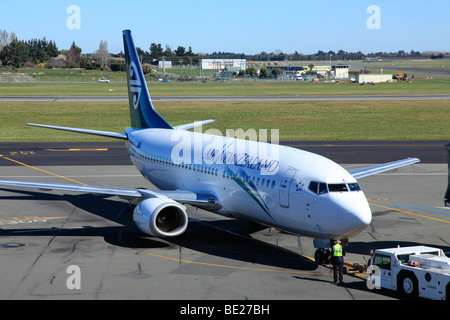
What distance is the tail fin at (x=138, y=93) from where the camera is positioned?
39812 millimetres

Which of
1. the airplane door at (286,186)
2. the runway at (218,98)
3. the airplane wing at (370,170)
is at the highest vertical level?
the runway at (218,98)

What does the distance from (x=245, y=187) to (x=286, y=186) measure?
291 centimetres

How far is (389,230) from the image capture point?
31812 millimetres

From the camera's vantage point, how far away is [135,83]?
40438 mm

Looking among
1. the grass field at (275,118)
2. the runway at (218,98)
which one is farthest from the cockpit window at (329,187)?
the runway at (218,98)

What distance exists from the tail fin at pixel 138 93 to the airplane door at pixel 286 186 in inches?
625

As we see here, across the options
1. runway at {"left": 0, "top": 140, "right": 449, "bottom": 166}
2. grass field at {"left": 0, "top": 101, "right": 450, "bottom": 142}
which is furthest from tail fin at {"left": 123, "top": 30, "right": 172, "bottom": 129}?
grass field at {"left": 0, "top": 101, "right": 450, "bottom": 142}

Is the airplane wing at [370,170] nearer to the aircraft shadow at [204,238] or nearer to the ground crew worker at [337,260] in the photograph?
the aircraft shadow at [204,238]

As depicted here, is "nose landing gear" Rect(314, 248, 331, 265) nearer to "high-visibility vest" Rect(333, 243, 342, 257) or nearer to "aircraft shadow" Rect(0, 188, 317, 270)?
"aircraft shadow" Rect(0, 188, 317, 270)

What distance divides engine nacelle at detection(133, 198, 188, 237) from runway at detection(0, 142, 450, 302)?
0.92 m

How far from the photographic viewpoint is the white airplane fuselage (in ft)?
77.5

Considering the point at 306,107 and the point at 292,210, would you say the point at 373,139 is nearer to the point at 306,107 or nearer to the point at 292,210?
the point at 306,107
